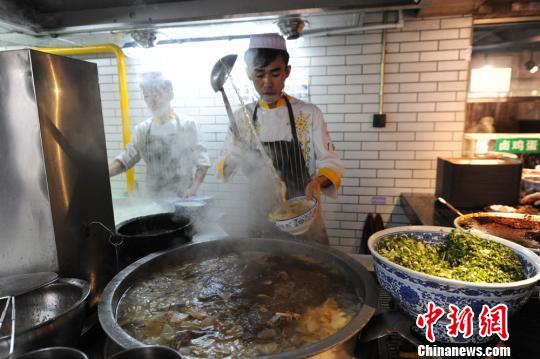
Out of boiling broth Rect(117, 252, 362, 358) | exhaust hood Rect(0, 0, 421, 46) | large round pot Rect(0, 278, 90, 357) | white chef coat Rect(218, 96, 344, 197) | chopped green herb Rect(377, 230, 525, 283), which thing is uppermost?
exhaust hood Rect(0, 0, 421, 46)

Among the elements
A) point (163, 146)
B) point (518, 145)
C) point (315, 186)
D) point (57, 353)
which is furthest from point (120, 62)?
point (518, 145)

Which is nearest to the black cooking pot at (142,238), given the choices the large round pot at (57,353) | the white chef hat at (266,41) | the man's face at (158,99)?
the large round pot at (57,353)

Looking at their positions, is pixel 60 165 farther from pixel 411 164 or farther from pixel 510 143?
pixel 510 143

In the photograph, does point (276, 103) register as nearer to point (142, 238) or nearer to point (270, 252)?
point (270, 252)

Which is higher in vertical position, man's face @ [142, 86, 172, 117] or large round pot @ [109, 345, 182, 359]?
man's face @ [142, 86, 172, 117]

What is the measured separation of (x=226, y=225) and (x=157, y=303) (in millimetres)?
1015

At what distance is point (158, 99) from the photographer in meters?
4.16

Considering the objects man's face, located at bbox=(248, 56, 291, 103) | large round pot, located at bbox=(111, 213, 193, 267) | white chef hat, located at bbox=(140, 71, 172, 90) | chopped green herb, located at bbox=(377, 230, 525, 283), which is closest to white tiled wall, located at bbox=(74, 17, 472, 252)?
white chef hat, located at bbox=(140, 71, 172, 90)

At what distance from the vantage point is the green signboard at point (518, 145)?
409cm

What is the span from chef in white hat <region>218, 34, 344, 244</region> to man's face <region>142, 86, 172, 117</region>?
129 cm

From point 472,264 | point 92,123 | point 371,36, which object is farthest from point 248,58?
point 472,264

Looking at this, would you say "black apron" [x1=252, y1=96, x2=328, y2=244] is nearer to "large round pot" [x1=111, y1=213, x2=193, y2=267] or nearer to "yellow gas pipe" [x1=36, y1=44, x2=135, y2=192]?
"large round pot" [x1=111, y1=213, x2=193, y2=267]

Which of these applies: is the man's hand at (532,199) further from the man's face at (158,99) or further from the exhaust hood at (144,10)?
the man's face at (158,99)

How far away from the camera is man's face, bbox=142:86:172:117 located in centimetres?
413
